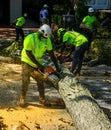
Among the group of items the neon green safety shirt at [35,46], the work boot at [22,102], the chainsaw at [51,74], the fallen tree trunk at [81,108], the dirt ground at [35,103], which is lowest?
the dirt ground at [35,103]

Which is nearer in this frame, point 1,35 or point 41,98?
point 41,98

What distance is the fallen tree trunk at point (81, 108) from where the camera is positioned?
6.34 m

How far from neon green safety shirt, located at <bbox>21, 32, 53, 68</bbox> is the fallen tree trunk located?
75cm

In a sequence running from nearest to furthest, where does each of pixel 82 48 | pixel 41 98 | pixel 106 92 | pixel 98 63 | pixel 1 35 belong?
1. pixel 41 98
2. pixel 106 92
3. pixel 82 48
4. pixel 98 63
5. pixel 1 35

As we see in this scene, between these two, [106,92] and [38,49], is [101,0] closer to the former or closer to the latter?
[106,92]

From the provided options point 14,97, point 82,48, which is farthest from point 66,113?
point 82,48

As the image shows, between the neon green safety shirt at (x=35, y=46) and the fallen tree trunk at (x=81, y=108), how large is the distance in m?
0.75

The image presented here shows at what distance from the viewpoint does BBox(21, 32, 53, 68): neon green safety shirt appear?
7.79 m

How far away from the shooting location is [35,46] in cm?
785

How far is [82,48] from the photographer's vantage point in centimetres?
1091

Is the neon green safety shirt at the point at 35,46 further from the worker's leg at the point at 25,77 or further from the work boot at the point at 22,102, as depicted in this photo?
the work boot at the point at 22,102

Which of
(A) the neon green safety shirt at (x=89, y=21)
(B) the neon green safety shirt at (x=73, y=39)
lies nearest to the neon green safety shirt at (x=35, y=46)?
(B) the neon green safety shirt at (x=73, y=39)

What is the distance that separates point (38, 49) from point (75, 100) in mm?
1389

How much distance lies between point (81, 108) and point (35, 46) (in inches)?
68.2
